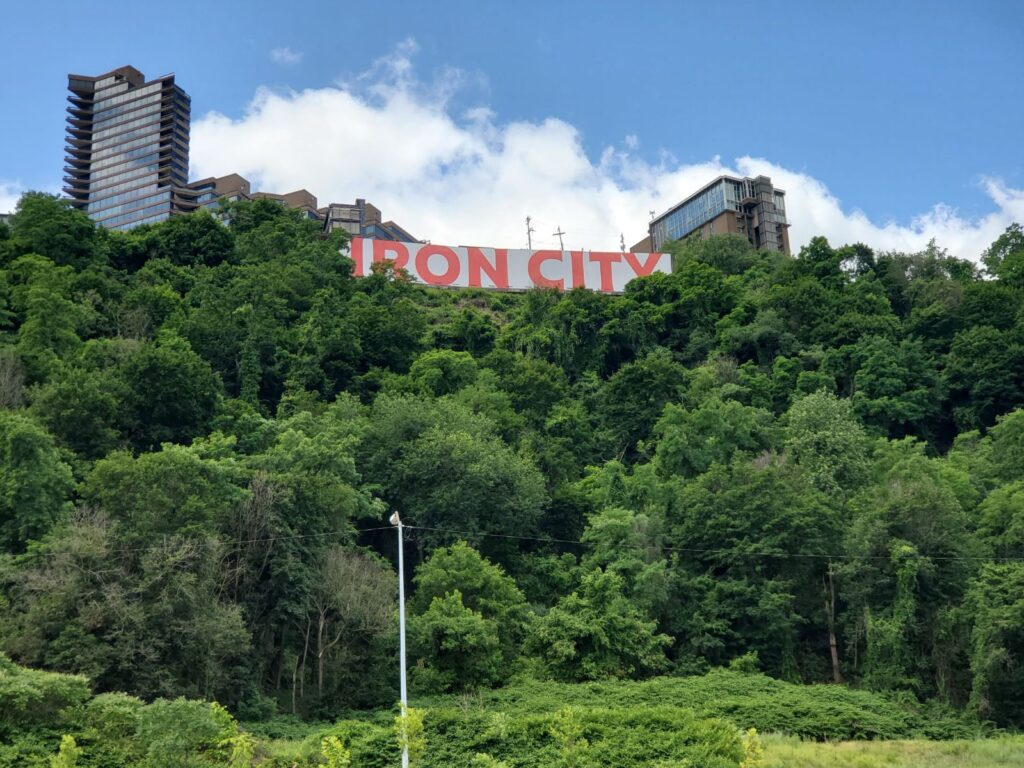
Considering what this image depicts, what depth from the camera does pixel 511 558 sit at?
140ft

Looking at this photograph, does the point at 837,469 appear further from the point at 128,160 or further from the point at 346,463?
the point at 128,160

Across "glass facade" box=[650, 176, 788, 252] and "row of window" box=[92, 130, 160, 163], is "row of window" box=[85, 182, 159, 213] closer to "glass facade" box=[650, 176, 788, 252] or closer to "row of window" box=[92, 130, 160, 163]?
"row of window" box=[92, 130, 160, 163]

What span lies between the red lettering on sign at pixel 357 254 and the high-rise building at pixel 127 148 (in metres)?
75.9

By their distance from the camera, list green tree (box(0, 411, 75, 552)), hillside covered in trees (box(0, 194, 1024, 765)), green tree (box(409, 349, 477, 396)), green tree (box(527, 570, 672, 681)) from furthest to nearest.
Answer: green tree (box(409, 349, 477, 396))
green tree (box(527, 570, 672, 681))
green tree (box(0, 411, 75, 552))
hillside covered in trees (box(0, 194, 1024, 765))

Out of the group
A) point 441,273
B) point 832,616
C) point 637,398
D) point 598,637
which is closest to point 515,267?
point 441,273

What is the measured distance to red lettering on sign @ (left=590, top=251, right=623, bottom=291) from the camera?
77.4 m

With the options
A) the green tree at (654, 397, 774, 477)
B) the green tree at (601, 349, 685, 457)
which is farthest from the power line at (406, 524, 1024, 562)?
the green tree at (601, 349, 685, 457)

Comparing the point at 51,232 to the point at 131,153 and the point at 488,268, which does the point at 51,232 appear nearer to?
the point at 488,268

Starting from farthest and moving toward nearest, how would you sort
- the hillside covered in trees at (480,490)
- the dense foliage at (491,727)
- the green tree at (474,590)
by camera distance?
the green tree at (474,590) → the hillside covered in trees at (480,490) → the dense foliage at (491,727)

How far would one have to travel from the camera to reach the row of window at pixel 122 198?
469 feet

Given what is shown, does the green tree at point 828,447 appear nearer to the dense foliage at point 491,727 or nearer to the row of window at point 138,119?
the dense foliage at point 491,727

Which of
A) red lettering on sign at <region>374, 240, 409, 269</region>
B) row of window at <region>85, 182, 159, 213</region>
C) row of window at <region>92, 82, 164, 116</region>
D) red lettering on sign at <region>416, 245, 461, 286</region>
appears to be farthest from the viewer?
row of window at <region>92, 82, 164, 116</region>

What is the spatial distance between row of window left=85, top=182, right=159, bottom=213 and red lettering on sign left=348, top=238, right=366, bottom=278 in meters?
81.4

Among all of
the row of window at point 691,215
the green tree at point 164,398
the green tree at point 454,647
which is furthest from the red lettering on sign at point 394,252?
the green tree at point 454,647
